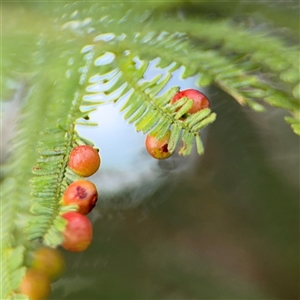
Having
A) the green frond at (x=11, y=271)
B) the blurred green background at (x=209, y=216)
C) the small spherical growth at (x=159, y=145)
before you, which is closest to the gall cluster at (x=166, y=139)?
the small spherical growth at (x=159, y=145)

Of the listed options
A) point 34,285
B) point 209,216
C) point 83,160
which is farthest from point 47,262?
point 209,216

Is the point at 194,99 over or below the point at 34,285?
over

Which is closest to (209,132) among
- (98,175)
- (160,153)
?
(98,175)

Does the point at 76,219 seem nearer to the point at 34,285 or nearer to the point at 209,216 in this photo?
the point at 34,285

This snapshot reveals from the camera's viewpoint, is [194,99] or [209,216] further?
[209,216]

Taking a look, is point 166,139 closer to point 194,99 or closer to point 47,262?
point 194,99

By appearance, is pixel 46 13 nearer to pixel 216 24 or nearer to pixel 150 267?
pixel 216 24

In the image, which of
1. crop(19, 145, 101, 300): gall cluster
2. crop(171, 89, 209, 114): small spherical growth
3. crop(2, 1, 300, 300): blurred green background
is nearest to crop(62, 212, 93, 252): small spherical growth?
crop(19, 145, 101, 300): gall cluster
